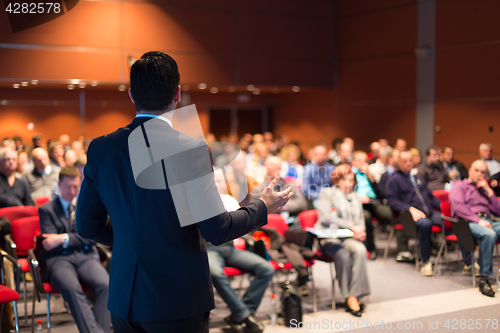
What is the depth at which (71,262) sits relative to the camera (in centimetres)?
383

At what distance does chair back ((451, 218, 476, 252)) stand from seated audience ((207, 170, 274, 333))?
2543mm

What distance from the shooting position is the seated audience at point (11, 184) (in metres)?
5.44

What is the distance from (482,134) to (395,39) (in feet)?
10.7

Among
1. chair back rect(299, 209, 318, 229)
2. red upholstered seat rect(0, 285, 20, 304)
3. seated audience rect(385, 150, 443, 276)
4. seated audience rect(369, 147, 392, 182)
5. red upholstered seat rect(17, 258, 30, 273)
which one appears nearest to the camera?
red upholstered seat rect(0, 285, 20, 304)

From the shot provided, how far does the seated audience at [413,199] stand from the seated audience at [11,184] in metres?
4.72

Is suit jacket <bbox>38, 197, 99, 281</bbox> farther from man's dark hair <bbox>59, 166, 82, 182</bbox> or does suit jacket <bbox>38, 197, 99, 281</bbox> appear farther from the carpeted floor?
the carpeted floor

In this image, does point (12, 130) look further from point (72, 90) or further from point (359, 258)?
point (359, 258)

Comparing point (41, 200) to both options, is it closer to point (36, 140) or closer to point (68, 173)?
point (68, 173)

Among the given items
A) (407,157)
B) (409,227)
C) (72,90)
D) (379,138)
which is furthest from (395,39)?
(72,90)

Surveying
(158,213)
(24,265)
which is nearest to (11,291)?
(24,265)

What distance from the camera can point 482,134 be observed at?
910cm

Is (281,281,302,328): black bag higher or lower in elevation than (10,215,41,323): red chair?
lower

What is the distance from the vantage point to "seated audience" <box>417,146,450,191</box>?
7590mm

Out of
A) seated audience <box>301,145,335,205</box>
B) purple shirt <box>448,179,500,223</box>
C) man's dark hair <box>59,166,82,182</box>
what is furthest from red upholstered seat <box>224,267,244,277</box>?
purple shirt <box>448,179,500,223</box>
